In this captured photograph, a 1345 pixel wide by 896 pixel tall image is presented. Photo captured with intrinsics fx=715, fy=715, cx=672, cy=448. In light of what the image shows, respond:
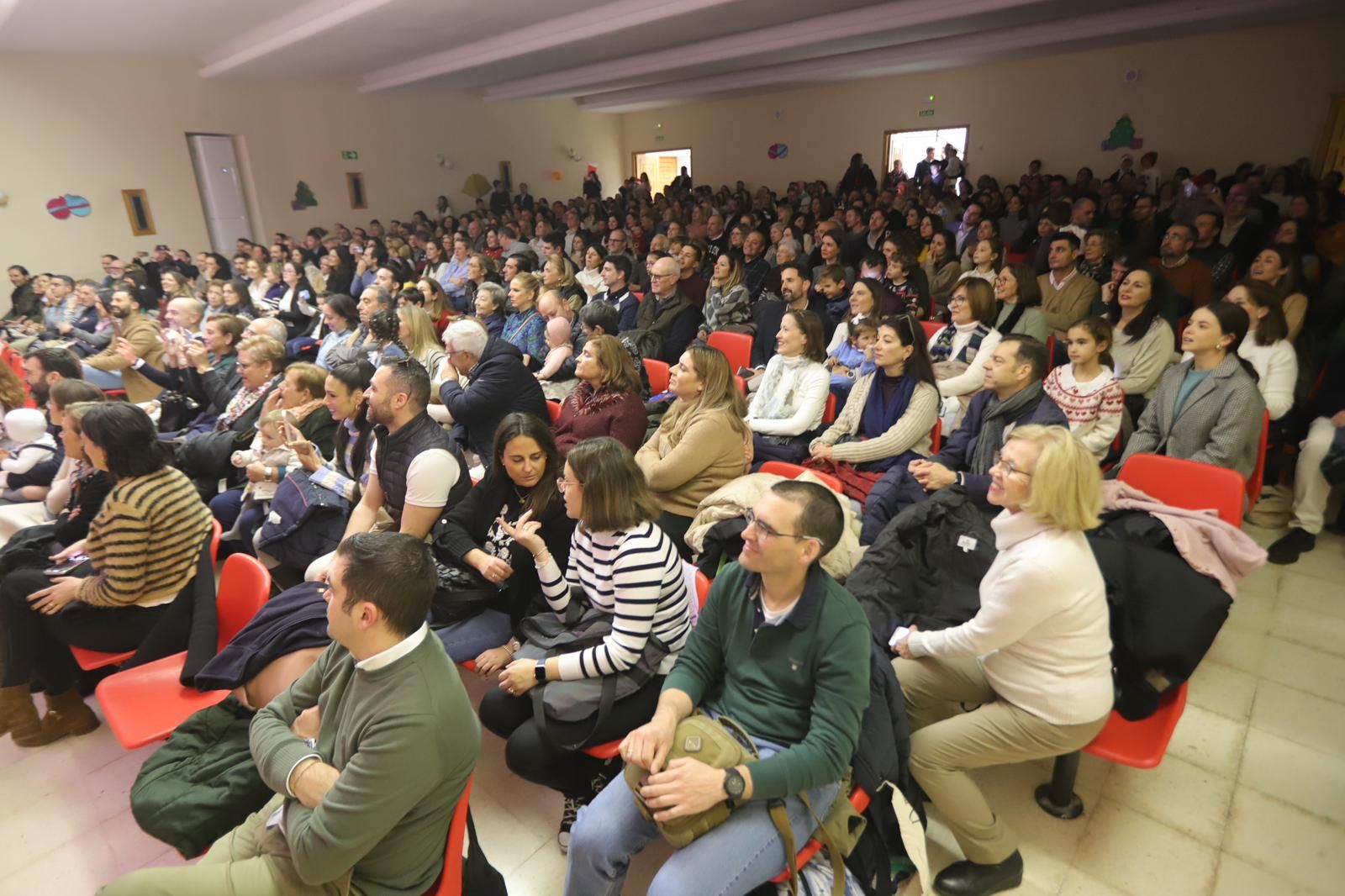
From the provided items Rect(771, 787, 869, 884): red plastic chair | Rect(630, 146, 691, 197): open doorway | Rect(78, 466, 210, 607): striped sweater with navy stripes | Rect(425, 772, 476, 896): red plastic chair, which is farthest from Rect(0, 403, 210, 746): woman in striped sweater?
Rect(630, 146, 691, 197): open doorway

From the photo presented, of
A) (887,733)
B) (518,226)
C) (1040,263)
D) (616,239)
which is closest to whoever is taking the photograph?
(887,733)

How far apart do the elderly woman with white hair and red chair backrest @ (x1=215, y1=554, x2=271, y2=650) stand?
1381mm

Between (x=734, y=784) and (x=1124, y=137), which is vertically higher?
(x=1124, y=137)

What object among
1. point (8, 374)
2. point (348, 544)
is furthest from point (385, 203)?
point (348, 544)

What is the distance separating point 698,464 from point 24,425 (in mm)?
3452

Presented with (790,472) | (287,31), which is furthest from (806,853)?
(287,31)

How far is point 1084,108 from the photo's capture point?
431 inches

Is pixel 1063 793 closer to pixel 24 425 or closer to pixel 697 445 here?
pixel 697 445

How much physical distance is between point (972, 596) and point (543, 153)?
16.2 m

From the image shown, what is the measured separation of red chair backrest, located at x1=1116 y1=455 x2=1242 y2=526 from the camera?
8.06ft

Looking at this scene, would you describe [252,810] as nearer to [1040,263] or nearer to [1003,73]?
[1040,263]

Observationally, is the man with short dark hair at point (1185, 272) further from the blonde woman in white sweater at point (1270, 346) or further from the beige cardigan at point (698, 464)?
the beige cardigan at point (698, 464)

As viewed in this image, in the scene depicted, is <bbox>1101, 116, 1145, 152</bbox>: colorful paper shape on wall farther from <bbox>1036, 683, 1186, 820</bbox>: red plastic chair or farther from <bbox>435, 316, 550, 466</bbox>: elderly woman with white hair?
<bbox>1036, 683, 1186, 820</bbox>: red plastic chair

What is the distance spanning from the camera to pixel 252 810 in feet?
5.74
